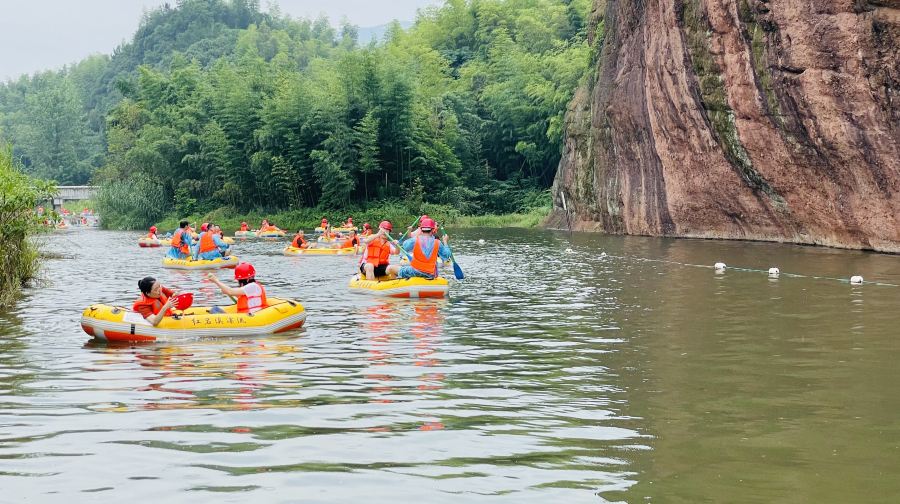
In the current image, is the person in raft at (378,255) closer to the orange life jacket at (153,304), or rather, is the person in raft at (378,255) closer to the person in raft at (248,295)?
the person in raft at (248,295)

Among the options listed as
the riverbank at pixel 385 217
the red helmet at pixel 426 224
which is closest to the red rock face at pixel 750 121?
the red helmet at pixel 426 224

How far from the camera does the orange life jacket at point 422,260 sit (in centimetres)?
1984

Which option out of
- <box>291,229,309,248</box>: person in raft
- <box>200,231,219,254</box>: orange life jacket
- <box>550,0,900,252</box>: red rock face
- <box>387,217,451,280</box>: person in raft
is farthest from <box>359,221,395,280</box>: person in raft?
<box>550,0,900,252</box>: red rock face

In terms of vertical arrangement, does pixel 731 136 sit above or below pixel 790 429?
above

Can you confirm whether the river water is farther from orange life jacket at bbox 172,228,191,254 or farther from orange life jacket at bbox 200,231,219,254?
orange life jacket at bbox 172,228,191,254

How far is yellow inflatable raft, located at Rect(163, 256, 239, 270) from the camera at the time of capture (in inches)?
1112

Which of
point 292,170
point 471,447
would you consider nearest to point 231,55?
point 292,170

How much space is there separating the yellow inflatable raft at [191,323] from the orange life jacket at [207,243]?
14.0 meters

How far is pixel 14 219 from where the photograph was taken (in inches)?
712

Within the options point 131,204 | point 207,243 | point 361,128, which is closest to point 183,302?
point 207,243

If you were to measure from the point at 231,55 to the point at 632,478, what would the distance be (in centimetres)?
13036

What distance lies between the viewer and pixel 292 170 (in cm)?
5691

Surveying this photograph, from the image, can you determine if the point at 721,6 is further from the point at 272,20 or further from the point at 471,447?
the point at 272,20

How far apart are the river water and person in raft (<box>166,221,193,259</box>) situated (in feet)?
35.0
